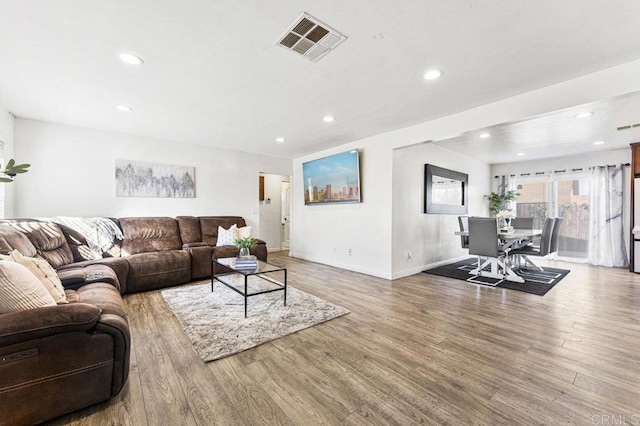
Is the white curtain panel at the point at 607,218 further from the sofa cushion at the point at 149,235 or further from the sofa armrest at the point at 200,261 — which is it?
the sofa cushion at the point at 149,235

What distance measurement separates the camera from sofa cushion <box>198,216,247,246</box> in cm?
486

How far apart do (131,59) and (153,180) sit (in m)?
2.86

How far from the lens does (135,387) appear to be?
1658 mm

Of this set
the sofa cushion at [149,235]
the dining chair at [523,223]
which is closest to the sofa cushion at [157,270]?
the sofa cushion at [149,235]

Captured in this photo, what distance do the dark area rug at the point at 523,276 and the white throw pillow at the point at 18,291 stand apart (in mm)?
4819

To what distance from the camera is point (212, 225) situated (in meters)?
4.98

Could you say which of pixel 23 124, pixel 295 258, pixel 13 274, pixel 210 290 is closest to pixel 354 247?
pixel 295 258

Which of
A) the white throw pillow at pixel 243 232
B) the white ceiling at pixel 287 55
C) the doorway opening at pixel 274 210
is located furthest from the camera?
the doorway opening at pixel 274 210

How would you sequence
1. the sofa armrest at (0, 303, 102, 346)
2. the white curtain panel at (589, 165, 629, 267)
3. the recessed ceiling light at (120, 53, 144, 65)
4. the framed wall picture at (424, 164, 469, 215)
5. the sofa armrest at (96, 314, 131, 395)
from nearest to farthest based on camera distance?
the sofa armrest at (0, 303, 102, 346), the sofa armrest at (96, 314, 131, 395), the recessed ceiling light at (120, 53, 144, 65), the framed wall picture at (424, 164, 469, 215), the white curtain panel at (589, 165, 629, 267)

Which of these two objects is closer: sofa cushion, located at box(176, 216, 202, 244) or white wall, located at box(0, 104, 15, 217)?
white wall, located at box(0, 104, 15, 217)

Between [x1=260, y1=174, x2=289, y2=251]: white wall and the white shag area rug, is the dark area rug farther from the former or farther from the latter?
[x1=260, y1=174, x2=289, y2=251]: white wall

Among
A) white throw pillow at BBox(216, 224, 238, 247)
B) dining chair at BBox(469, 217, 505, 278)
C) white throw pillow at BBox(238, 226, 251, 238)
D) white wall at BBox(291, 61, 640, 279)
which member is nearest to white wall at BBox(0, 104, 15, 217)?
white throw pillow at BBox(216, 224, 238, 247)

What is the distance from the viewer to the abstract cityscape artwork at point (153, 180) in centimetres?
442

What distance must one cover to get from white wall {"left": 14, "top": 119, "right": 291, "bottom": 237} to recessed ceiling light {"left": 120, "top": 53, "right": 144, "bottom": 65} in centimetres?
272
